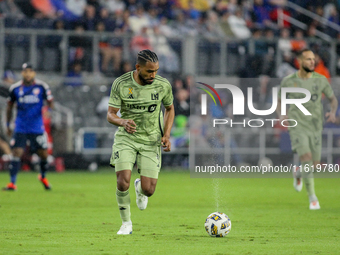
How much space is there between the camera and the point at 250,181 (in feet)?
54.2

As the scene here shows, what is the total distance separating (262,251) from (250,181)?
10933 mm

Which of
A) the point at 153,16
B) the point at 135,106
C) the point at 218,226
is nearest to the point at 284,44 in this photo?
the point at 153,16

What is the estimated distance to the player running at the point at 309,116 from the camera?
9953 mm

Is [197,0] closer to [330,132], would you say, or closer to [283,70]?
[283,70]

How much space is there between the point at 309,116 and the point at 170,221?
11.3ft

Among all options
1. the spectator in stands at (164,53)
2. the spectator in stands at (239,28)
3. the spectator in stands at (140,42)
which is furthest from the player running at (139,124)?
the spectator in stands at (239,28)

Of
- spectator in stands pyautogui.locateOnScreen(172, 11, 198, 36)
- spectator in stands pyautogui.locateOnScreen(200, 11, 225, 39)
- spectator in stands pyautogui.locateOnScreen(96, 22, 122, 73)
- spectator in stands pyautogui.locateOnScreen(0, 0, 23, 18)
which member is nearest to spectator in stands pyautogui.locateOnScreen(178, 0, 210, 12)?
spectator in stands pyautogui.locateOnScreen(172, 11, 198, 36)

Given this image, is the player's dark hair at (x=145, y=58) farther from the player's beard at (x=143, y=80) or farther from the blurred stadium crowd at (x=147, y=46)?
the blurred stadium crowd at (x=147, y=46)

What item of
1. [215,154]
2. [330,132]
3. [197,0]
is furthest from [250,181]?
[197,0]

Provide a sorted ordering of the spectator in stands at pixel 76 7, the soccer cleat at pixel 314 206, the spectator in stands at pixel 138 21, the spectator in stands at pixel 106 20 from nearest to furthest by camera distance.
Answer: the soccer cleat at pixel 314 206 < the spectator in stands at pixel 106 20 < the spectator in stands at pixel 76 7 < the spectator in stands at pixel 138 21

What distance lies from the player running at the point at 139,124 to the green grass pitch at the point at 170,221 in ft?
1.96

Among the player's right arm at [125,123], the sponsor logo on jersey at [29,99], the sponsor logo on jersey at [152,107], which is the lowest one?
the sponsor logo on jersey at [29,99]

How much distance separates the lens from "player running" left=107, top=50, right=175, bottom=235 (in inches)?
264

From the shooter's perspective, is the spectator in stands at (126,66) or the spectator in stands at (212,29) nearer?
the spectator in stands at (126,66)
